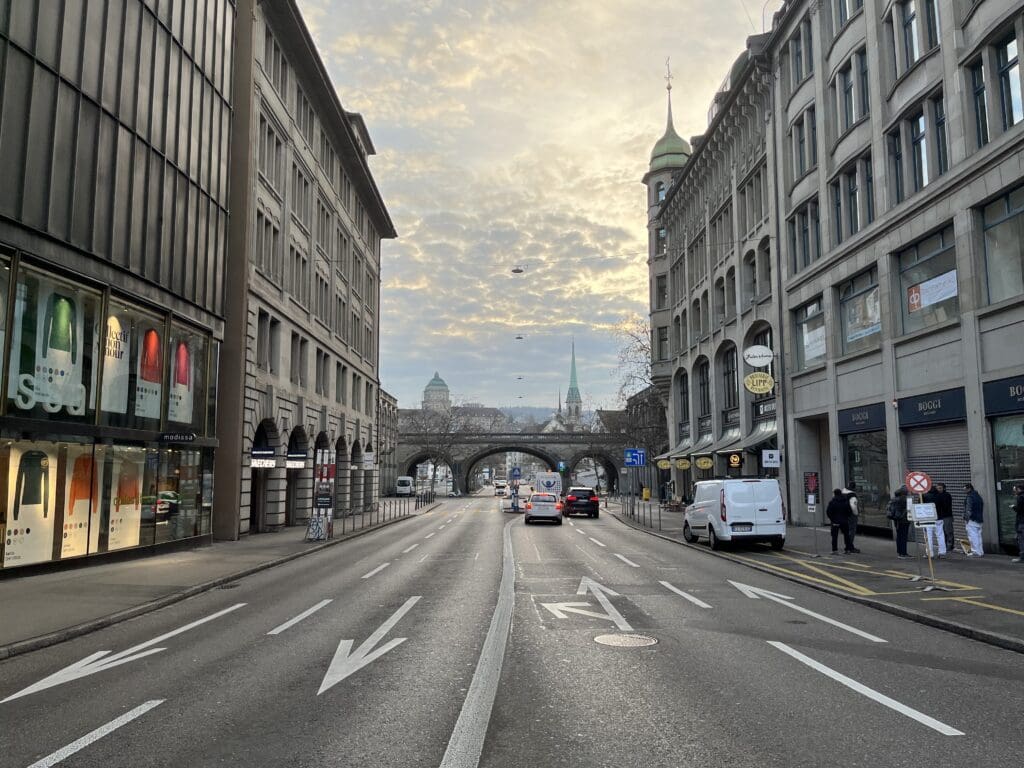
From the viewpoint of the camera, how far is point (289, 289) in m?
33.2

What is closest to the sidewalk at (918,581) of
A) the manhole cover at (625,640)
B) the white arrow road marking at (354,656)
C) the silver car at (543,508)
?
the manhole cover at (625,640)

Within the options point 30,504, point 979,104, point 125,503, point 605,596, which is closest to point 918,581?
point 605,596

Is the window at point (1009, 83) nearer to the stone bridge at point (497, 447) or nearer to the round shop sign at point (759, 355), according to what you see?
the round shop sign at point (759, 355)

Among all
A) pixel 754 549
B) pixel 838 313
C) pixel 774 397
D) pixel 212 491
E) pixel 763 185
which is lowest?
pixel 754 549

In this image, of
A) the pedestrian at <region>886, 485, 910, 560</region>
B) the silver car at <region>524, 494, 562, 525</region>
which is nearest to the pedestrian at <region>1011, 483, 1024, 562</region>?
the pedestrian at <region>886, 485, 910, 560</region>

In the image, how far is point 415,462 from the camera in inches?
3917

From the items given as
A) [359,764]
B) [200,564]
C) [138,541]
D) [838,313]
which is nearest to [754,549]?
[838,313]

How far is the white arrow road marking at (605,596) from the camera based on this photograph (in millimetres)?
10672

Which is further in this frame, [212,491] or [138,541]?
[212,491]

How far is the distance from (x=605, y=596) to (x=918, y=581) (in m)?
6.20

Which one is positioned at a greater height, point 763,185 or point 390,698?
point 763,185

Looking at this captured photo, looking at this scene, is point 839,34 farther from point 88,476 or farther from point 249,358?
point 88,476

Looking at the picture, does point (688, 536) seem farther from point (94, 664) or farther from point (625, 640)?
point (94, 664)

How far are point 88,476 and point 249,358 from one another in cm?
960
